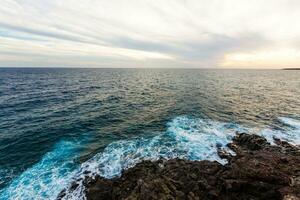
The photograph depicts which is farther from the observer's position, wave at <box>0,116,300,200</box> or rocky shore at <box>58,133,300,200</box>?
wave at <box>0,116,300,200</box>

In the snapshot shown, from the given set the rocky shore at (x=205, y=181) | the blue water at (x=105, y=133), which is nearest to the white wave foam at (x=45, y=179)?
the blue water at (x=105, y=133)

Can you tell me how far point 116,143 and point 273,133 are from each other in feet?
70.8

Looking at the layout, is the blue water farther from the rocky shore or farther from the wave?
the rocky shore

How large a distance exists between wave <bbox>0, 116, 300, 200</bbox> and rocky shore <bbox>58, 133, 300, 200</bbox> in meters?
1.71

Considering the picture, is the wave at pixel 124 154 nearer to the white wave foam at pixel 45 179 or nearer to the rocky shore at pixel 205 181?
the white wave foam at pixel 45 179

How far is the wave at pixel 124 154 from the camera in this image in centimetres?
1669

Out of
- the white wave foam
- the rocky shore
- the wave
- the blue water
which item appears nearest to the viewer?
the rocky shore

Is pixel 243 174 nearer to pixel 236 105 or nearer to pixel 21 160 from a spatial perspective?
pixel 21 160

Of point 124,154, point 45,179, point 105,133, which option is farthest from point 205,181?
point 105,133

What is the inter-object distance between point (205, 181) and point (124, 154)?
970cm

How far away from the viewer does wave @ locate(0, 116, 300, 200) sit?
1669 centimetres

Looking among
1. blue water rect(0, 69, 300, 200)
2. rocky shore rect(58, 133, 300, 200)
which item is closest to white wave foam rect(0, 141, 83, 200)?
blue water rect(0, 69, 300, 200)

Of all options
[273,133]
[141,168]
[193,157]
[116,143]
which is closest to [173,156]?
[193,157]

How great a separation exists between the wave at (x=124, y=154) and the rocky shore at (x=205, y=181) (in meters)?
1.71
